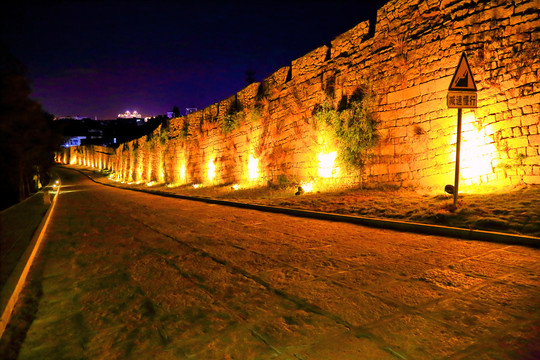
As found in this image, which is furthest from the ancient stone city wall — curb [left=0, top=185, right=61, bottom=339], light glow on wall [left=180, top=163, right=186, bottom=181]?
light glow on wall [left=180, top=163, right=186, bottom=181]

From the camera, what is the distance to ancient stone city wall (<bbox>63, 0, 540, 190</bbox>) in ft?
23.7

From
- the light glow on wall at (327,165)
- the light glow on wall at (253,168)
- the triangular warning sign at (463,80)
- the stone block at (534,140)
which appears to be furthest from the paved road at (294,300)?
the light glow on wall at (253,168)

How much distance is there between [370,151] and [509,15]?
186 inches

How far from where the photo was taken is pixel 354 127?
11.1 m

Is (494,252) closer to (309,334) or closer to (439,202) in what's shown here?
(439,202)

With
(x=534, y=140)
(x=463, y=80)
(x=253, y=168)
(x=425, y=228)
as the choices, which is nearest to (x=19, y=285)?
(x=425, y=228)

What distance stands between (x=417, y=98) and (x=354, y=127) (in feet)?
7.28

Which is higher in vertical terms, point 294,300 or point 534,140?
point 534,140

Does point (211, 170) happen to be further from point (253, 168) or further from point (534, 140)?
point (534, 140)

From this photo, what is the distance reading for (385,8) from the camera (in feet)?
33.9

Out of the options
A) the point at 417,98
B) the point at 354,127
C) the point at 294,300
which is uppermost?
the point at 417,98

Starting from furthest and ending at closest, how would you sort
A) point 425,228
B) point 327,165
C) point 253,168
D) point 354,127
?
point 253,168 < point 327,165 < point 354,127 < point 425,228

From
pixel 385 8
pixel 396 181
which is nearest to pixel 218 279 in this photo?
pixel 396 181

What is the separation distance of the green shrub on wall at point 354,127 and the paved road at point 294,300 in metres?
4.87
